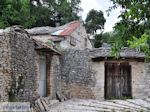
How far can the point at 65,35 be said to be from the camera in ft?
77.4

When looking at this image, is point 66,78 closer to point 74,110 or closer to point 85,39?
point 74,110

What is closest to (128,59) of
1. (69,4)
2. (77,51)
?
(77,51)

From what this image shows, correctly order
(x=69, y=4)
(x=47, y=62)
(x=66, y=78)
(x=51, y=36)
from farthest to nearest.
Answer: (x=69, y=4) < (x=51, y=36) < (x=66, y=78) < (x=47, y=62)

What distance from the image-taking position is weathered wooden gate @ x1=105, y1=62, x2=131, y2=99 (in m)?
19.5

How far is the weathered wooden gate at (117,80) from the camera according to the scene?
64.1ft

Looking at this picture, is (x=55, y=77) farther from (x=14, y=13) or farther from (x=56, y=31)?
(x=14, y=13)

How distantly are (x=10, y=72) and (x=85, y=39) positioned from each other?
1586 cm

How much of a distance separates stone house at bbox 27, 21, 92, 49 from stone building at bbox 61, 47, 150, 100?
3.33 meters

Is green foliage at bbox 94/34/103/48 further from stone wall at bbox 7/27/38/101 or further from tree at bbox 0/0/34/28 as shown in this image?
stone wall at bbox 7/27/38/101

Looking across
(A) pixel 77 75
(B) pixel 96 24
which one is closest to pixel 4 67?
(A) pixel 77 75

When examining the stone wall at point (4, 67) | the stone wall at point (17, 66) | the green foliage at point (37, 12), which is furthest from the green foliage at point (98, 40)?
the stone wall at point (4, 67)

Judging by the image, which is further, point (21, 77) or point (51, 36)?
point (51, 36)

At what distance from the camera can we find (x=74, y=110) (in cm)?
1357

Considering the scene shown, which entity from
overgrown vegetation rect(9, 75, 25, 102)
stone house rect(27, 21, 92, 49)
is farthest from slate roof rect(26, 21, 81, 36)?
overgrown vegetation rect(9, 75, 25, 102)
